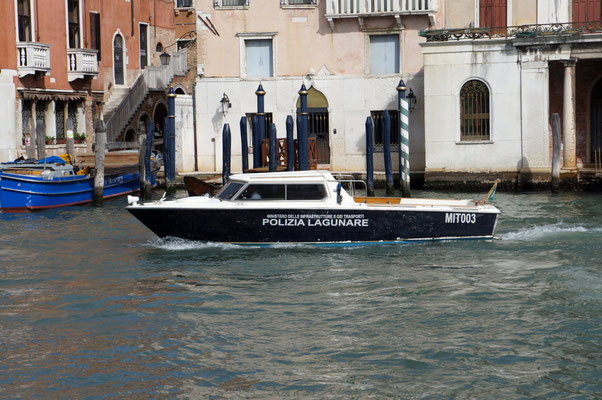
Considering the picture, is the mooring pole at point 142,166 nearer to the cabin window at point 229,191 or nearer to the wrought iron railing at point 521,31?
the wrought iron railing at point 521,31

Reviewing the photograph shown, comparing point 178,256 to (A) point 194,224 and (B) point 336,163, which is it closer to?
(A) point 194,224

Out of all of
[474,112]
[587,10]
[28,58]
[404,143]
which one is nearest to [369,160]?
[404,143]

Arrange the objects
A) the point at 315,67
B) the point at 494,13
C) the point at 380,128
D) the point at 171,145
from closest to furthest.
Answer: the point at 171,145 → the point at 494,13 → the point at 380,128 → the point at 315,67

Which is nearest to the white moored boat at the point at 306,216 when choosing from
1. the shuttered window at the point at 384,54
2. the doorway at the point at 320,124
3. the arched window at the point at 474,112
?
the arched window at the point at 474,112

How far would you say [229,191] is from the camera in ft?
58.9

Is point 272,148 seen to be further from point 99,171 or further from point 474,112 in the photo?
point 474,112

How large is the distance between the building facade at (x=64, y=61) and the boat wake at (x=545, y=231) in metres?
15.1

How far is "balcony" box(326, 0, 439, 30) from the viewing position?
29.0 metres

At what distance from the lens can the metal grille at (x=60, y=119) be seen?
113ft

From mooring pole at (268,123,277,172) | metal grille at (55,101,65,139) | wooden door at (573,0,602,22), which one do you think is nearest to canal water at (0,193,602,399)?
mooring pole at (268,123,277,172)

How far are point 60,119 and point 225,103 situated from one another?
7301 mm

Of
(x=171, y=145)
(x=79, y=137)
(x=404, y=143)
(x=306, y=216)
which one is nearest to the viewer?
(x=306, y=216)

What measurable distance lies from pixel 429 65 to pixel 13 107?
1329 centimetres

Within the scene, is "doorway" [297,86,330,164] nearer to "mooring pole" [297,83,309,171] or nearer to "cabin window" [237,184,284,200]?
"mooring pole" [297,83,309,171]
